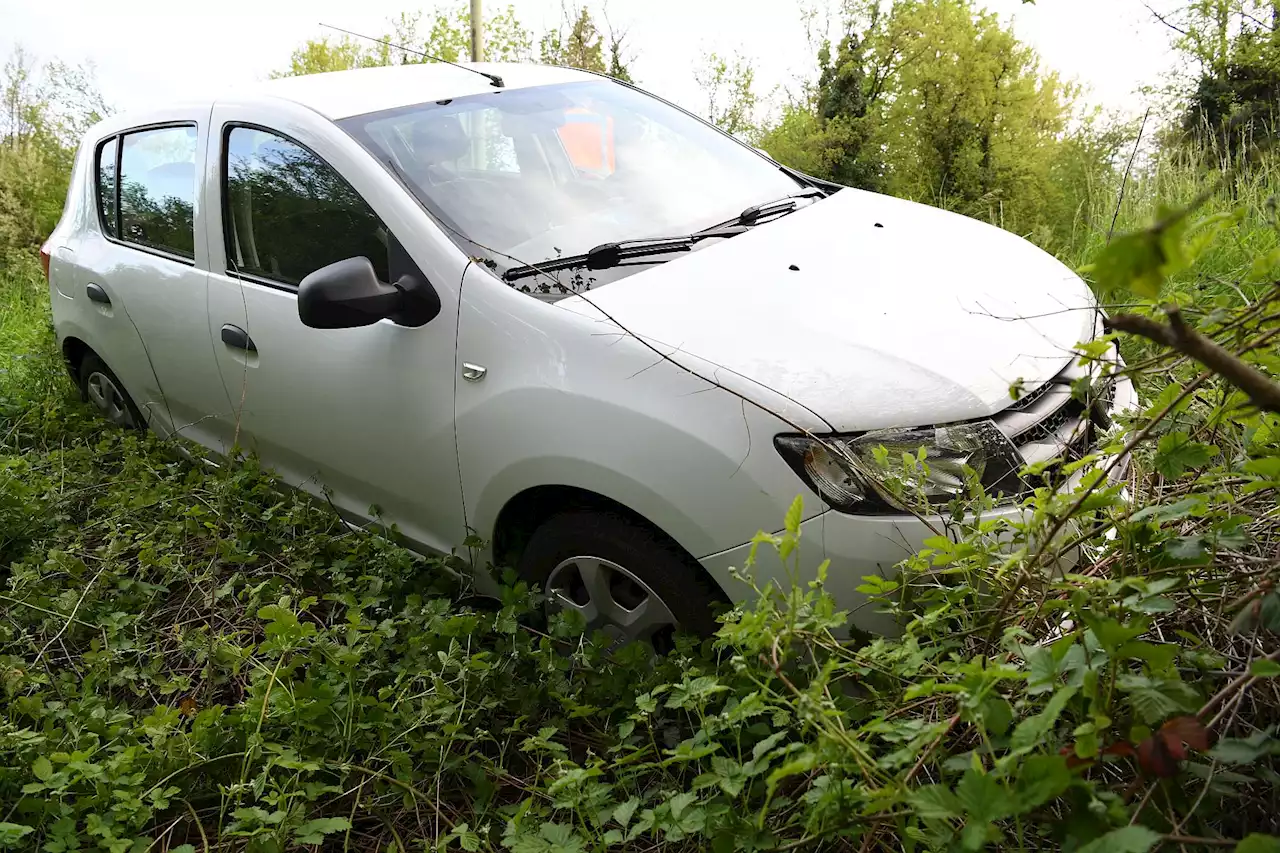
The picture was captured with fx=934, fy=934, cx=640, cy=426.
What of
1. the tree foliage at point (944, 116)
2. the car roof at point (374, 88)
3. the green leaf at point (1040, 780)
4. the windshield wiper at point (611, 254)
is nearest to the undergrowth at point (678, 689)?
the green leaf at point (1040, 780)

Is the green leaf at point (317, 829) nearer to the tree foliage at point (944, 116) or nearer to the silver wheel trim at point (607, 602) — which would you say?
the silver wheel trim at point (607, 602)

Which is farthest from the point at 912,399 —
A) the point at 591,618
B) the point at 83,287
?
the point at 83,287

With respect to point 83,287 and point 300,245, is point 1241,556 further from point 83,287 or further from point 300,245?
point 83,287

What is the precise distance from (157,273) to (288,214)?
2.84 feet

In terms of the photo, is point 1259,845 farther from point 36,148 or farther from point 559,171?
point 36,148

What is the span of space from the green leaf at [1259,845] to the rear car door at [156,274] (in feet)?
10.3

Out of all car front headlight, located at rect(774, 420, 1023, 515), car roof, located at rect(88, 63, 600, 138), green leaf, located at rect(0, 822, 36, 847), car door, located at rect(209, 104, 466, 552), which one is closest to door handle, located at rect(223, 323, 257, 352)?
car door, located at rect(209, 104, 466, 552)

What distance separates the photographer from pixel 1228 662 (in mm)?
1438

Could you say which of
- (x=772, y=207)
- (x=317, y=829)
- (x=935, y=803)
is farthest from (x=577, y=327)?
(x=935, y=803)

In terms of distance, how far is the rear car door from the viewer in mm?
3307

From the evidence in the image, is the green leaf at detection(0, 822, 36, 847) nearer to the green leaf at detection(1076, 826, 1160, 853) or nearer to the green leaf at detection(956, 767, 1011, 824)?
the green leaf at detection(956, 767, 1011, 824)

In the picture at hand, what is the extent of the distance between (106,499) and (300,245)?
139 centimetres

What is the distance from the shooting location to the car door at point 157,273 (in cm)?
330

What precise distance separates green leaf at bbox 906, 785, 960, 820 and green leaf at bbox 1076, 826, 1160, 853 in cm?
15
